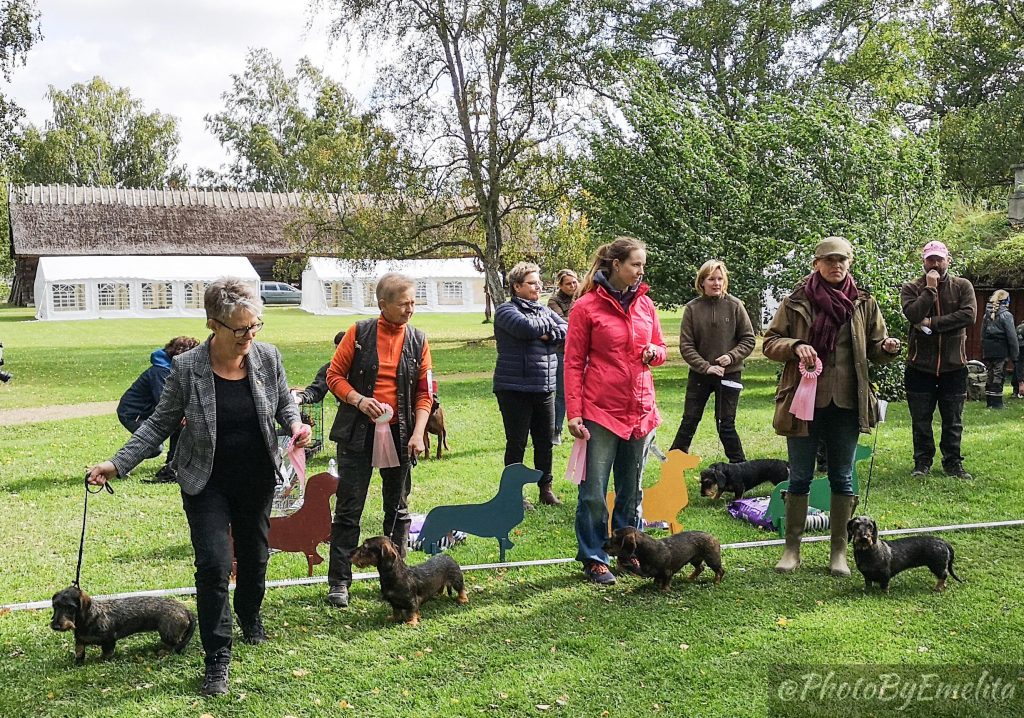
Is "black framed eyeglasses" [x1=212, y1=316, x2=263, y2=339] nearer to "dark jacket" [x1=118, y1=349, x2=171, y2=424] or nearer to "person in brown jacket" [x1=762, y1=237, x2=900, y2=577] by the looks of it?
"person in brown jacket" [x1=762, y1=237, x2=900, y2=577]

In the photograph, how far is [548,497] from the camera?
7.61 meters

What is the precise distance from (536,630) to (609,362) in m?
1.54

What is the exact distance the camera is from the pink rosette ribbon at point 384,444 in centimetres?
510

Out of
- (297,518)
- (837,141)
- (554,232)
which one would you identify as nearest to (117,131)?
(554,232)

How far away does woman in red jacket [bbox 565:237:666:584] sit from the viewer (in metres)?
5.40

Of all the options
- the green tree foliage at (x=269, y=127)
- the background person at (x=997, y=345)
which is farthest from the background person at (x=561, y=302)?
the green tree foliage at (x=269, y=127)

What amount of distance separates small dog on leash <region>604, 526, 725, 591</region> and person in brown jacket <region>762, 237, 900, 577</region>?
0.62 meters

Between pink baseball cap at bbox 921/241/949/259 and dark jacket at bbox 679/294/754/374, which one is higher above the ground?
pink baseball cap at bbox 921/241/949/259

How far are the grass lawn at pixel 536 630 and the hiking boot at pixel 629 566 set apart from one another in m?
0.11

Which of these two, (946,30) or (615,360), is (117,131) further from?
(615,360)

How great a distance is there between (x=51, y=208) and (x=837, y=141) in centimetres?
4807

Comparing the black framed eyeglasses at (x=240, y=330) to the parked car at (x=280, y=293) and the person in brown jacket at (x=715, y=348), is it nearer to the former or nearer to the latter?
the person in brown jacket at (x=715, y=348)

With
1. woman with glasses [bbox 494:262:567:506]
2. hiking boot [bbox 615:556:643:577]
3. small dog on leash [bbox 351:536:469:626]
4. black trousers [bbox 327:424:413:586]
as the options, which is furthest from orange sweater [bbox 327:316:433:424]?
woman with glasses [bbox 494:262:567:506]

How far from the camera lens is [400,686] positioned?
13.9ft
